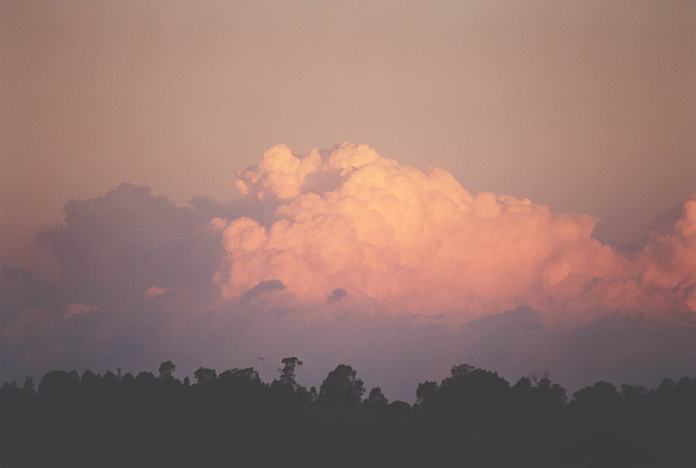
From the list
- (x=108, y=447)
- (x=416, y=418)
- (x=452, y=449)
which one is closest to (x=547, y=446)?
(x=452, y=449)

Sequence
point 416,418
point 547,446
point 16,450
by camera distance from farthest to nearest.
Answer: point 16,450 → point 416,418 → point 547,446

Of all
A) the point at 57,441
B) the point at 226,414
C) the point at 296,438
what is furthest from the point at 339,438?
the point at 57,441

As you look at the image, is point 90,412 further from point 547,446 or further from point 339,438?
point 547,446

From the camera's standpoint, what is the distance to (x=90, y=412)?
656 feet

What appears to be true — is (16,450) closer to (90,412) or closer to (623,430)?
(90,412)

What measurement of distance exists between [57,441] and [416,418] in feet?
178

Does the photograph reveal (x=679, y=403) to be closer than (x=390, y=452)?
No

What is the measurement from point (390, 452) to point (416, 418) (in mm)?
15448

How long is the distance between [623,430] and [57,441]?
82.1m

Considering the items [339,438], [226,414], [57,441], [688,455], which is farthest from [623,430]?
[57,441]

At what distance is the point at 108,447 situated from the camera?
7067 inches

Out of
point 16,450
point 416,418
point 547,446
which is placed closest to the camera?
point 547,446

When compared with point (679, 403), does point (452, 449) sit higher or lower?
lower

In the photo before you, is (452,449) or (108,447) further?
(108,447)
